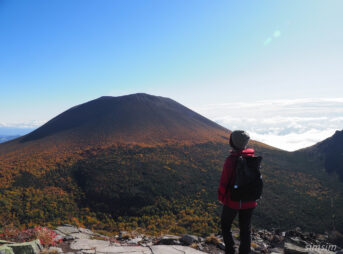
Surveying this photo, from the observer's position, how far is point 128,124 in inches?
1832

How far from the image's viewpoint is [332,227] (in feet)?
52.2

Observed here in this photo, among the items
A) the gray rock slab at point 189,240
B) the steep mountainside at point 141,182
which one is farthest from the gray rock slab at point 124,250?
the steep mountainside at point 141,182

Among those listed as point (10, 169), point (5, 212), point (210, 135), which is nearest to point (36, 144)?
point (10, 169)

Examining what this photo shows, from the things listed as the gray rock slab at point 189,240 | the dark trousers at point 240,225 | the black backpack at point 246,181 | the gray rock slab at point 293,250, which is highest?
the black backpack at point 246,181

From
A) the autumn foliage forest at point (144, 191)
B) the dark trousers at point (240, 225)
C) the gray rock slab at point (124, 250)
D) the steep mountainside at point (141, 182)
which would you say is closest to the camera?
the dark trousers at point (240, 225)

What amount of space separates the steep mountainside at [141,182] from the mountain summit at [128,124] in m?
0.43

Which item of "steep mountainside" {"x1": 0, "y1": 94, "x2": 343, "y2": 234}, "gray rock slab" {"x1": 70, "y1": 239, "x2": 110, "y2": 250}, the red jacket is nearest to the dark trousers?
the red jacket

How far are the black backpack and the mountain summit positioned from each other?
3502 centimetres

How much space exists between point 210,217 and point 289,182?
15304 millimetres

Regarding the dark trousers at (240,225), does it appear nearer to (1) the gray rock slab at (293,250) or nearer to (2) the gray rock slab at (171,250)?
(2) the gray rock slab at (171,250)

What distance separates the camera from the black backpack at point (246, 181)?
3217 mm

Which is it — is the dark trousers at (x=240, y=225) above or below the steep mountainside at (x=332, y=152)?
above

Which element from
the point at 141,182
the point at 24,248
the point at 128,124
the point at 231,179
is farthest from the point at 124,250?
the point at 128,124

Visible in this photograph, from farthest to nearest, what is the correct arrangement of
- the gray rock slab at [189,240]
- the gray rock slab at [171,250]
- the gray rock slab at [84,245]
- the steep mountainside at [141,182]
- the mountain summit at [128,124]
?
the mountain summit at [128,124]
the steep mountainside at [141,182]
the gray rock slab at [189,240]
the gray rock slab at [84,245]
the gray rock slab at [171,250]
